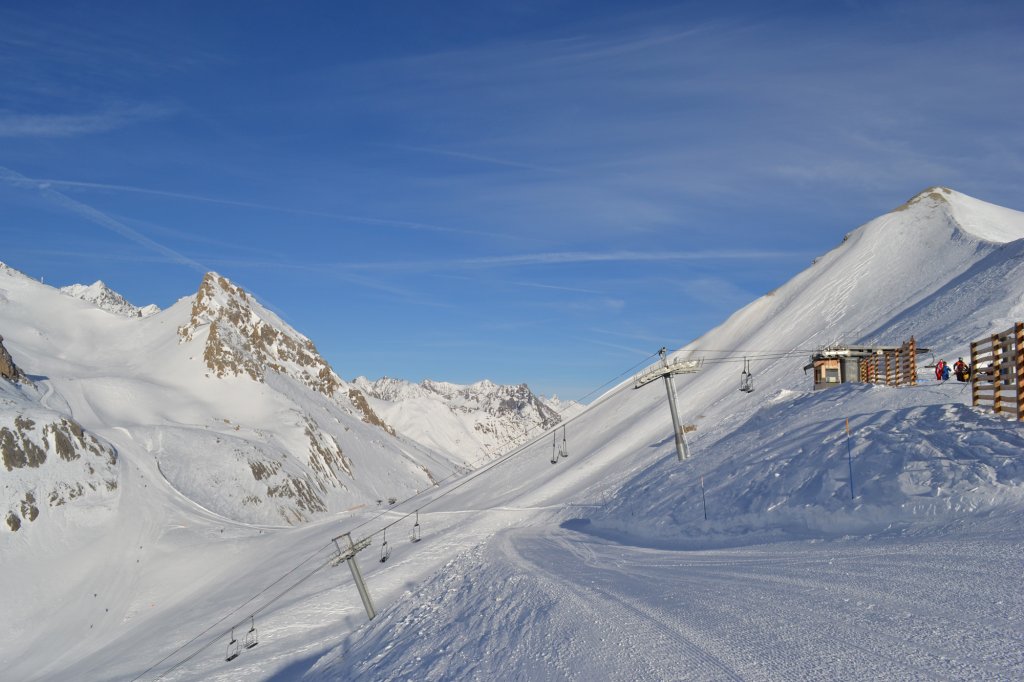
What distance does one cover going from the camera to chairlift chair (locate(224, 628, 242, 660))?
30.4 m

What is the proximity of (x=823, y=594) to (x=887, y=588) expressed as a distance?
0.98m

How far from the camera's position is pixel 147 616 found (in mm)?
53031

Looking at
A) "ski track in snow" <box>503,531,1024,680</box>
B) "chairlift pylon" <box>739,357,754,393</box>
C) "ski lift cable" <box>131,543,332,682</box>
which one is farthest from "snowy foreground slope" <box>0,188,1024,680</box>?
"chairlift pylon" <box>739,357,754,393</box>

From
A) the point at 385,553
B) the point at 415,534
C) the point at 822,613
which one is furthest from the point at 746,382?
the point at 822,613

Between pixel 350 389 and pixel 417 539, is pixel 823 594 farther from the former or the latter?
pixel 350 389

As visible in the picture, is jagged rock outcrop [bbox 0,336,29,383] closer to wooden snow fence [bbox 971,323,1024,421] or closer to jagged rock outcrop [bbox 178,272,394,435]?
jagged rock outcrop [bbox 178,272,394,435]

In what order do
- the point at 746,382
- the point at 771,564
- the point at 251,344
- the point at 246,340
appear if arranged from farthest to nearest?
the point at 251,344 < the point at 246,340 < the point at 746,382 < the point at 771,564

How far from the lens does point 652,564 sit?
19953 millimetres

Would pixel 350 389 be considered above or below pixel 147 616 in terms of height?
above

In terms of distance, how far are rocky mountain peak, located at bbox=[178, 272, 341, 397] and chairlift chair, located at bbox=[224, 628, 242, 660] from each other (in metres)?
107

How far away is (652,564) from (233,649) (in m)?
20.2

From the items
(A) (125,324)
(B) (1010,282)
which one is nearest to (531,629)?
(B) (1010,282)

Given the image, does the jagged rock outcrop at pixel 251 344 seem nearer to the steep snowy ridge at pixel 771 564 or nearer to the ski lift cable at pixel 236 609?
the ski lift cable at pixel 236 609

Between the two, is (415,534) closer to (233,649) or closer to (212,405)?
(233,649)
